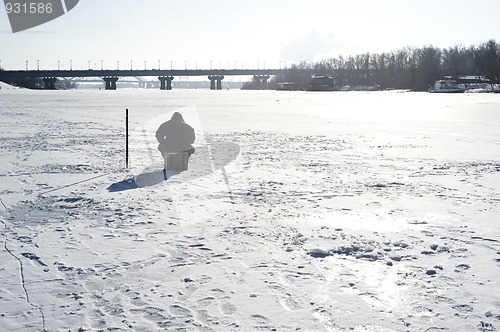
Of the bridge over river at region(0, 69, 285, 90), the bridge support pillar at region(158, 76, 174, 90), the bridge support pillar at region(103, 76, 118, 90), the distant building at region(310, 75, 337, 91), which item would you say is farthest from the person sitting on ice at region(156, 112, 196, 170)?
the bridge support pillar at region(158, 76, 174, 90)

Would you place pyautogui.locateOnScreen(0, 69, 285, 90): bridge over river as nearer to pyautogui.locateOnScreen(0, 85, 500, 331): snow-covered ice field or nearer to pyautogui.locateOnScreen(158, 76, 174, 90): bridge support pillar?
pyautogui.locateOnScreen(158, 76, 174, 90): bridge support pillar

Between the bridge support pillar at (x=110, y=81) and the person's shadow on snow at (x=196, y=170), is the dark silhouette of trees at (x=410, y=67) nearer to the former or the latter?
the bridge support pillar at (x=110, y=81)

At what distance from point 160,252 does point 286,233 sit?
1.70 m

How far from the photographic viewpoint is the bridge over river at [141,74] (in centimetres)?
13512

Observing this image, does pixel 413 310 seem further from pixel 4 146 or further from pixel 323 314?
pixel 4 146

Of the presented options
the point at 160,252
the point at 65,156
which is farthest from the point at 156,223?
the point at 65,156

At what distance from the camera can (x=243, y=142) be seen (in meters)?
16.8

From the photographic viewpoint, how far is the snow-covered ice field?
426 centimetres

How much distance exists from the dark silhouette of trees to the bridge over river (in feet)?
35.8

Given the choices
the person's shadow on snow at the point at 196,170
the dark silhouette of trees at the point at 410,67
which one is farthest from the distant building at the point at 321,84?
the person's shadow on snow at the point at 196,170

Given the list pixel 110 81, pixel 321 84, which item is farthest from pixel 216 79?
pixel 321 84

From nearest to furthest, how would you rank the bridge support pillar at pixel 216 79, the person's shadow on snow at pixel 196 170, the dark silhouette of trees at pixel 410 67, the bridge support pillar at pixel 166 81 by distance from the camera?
the person's shadow on snow at pixel 196 170
the dark silhouette of trees at pixel 410 67
the bridge support pillar at pixel 166 81
the bridge support pillar at pixel 216 79

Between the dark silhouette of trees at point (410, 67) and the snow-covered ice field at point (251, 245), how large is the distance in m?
93.2

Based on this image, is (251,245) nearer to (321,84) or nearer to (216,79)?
(321,84)
